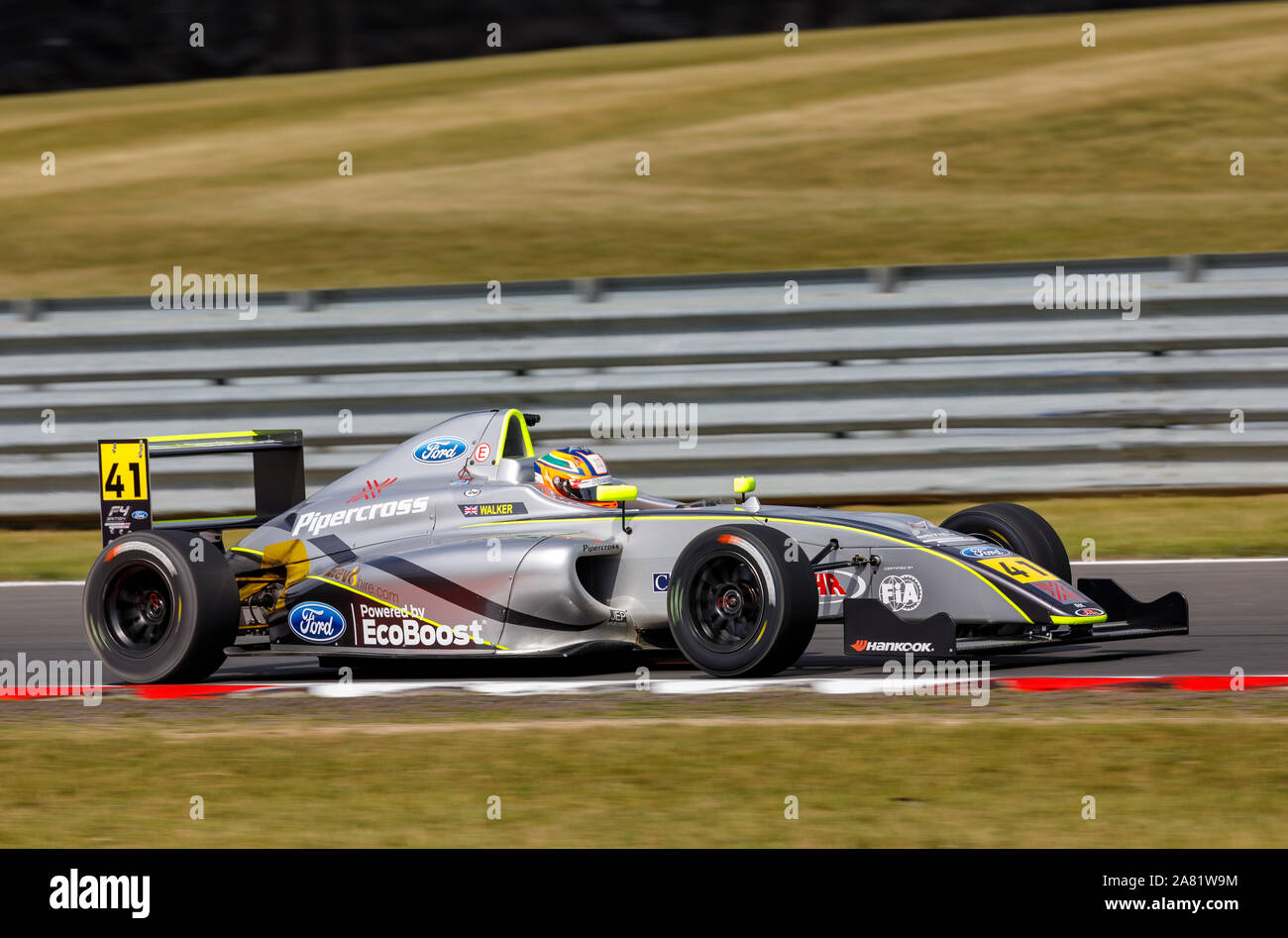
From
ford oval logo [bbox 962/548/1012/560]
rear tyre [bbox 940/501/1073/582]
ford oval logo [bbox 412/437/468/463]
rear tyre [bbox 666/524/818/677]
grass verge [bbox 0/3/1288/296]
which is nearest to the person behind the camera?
rear tyre [bbox 666/524/818/677]

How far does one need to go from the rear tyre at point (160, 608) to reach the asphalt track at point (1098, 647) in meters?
0.24

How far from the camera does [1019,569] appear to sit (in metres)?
7.51

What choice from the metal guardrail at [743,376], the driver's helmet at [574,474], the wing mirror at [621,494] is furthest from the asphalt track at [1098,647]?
the metal guardrail at [743,376]

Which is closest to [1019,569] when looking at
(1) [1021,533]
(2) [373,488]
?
(1) [1021,533]

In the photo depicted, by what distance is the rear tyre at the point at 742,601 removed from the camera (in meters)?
7.26

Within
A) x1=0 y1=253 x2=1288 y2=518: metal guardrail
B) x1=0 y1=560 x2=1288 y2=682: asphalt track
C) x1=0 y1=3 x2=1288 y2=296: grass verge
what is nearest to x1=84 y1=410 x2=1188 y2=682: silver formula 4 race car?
x1=0 y1=560 x2=1288 y2=682: asphalt track

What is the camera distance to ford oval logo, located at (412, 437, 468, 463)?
866 centimetres

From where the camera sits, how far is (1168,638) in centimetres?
872

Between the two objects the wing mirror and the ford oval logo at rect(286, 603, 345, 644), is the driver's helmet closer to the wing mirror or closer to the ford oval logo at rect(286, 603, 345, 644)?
the wing mirror

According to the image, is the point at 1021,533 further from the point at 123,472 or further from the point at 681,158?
the point at 681,158

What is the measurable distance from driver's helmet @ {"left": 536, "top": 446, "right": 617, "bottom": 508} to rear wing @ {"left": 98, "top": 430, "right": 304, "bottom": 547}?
1.48m

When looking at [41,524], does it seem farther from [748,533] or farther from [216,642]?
[748,533]

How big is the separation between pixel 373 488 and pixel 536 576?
120 centimetres
